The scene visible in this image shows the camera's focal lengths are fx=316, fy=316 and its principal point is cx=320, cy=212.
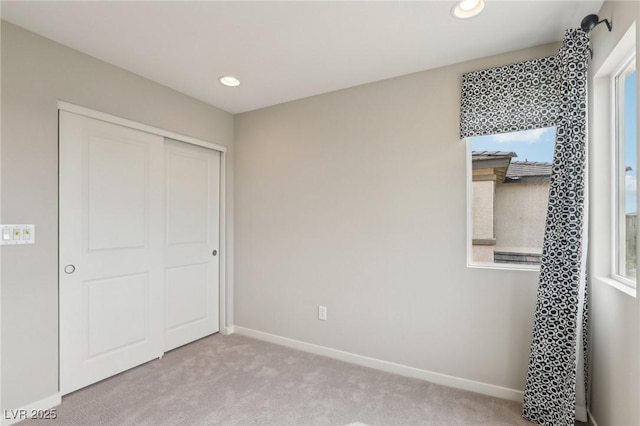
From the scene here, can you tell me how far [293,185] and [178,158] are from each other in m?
1.17

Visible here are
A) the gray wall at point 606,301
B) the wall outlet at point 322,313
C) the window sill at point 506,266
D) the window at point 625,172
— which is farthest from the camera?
the wall outlet at point 322,313

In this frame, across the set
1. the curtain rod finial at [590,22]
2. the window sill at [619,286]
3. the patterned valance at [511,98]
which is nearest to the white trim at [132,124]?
the patterned valance at [511,98]

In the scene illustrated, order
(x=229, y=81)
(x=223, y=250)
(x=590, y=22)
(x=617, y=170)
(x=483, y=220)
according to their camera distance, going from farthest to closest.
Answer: (x=223, y=250)
(x=229, y=81)
(x=483, y=220)
(x=617, y=170)
(x=590, y=22)

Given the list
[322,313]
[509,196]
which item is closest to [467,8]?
[509,196]

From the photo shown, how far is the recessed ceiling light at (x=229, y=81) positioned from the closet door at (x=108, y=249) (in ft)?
2.60

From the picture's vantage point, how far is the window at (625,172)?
1.66 metres

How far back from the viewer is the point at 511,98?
2.24 m

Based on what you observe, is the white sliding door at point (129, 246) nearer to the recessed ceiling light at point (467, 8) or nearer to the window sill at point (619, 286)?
the recessed ceiling light at point (467, 8)

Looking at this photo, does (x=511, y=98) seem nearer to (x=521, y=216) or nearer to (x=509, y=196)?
(x=509, y=196)

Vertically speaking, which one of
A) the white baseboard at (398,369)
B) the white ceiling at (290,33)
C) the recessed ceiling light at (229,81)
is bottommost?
the white baseboard at (398,369)

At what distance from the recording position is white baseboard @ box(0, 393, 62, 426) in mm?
1952

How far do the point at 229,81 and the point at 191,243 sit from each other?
1637 mm

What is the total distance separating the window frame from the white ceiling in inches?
18.2

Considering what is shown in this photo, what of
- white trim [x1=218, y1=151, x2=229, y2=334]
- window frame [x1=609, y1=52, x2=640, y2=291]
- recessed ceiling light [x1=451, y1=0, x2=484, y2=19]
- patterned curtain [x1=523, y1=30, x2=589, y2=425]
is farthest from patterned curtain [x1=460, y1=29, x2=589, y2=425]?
white trim [x1=218, y1=151, x2=229, y2=334]
